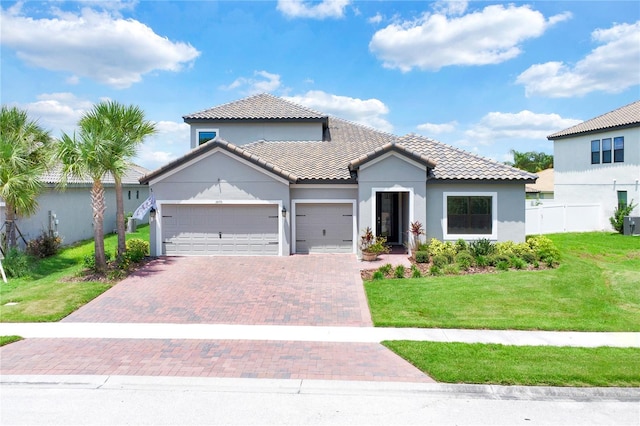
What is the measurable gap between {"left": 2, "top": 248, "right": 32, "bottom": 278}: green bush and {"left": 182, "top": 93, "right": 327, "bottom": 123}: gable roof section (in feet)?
39.4

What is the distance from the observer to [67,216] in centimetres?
2145

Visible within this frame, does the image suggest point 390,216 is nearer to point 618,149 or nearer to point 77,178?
point 77,178

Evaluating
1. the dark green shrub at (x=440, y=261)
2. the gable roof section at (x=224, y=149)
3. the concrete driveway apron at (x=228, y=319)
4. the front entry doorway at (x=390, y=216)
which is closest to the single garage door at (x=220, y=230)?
the concrete driveway apron at (x=228, y=319)

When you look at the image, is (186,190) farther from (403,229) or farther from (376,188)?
(403,229)

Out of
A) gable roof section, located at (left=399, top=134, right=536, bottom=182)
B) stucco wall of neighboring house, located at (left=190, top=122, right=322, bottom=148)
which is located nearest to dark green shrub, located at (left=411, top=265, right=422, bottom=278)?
gable roof section, located at (left=399, top=134, right=536, bottom=182)

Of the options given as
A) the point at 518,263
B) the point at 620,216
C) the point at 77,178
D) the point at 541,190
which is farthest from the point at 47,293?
the point at 541,190

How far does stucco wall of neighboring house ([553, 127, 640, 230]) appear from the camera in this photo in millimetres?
24531

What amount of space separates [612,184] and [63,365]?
2960cm

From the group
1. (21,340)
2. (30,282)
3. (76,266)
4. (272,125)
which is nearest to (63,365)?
(21,340)

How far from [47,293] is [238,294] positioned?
5.57 meters

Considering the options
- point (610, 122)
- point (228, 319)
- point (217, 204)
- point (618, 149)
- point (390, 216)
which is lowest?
point (228, 319)

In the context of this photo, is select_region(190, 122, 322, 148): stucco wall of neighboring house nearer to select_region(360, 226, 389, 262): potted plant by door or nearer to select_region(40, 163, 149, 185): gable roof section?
select_region(40, 163, 149, 185): gable roof section

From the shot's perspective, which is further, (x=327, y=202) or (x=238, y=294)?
(x=327, y=202)

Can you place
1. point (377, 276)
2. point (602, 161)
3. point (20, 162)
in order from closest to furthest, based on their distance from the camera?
1. point (377, 276)
2. point (20, 162)
3. point (602, 161)
